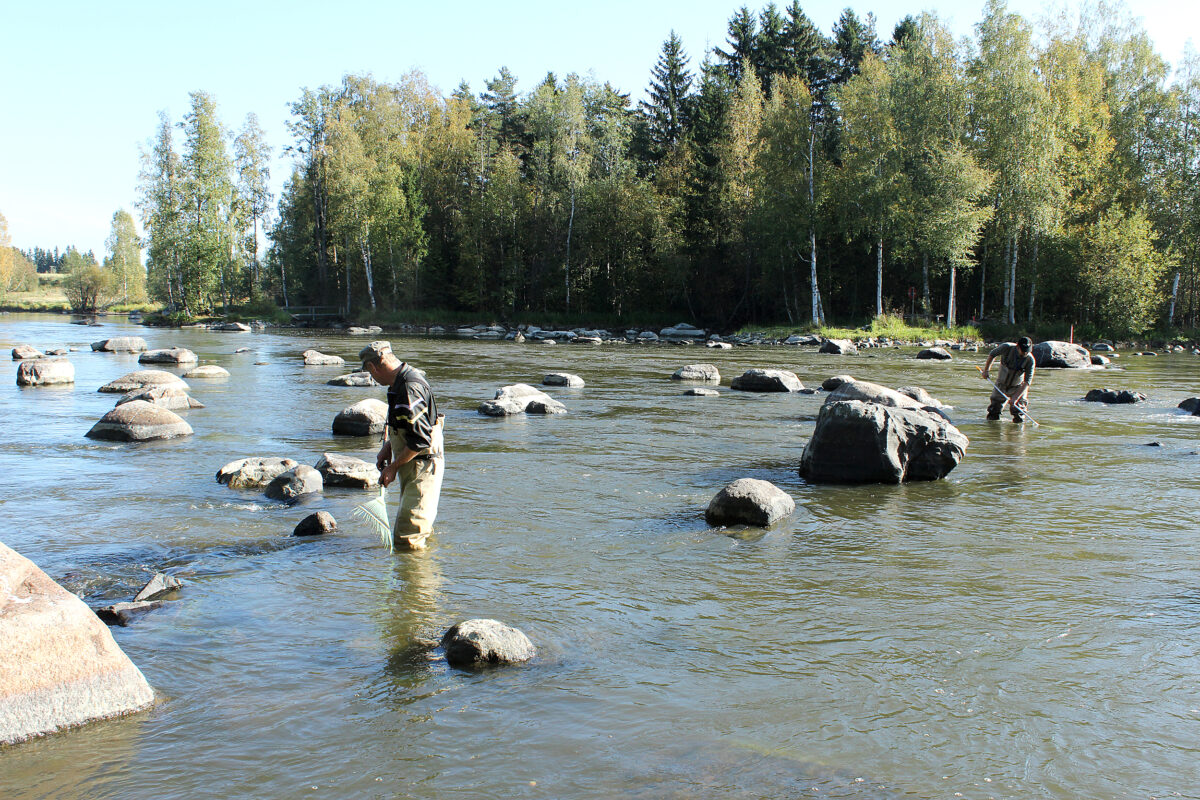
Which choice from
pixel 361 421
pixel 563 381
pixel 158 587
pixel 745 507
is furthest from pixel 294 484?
pixel 563 381

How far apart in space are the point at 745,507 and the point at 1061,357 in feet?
84.0

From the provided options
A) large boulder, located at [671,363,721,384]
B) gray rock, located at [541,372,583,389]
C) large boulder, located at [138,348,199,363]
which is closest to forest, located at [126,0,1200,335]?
large boulder, located at [671,363,721,384]

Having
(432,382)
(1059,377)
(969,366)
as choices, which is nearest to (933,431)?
(432,382)

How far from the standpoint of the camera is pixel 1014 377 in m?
16.2

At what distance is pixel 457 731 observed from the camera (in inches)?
182

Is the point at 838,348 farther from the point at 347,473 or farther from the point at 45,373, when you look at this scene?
the point at 347,473

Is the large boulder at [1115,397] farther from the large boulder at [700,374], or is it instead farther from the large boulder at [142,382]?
the large boulder at [142,382]

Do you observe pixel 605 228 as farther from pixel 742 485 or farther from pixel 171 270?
pixel 742 485

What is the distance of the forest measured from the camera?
41.2m

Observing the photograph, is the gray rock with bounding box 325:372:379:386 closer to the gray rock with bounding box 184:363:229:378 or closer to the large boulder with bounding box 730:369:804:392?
the gray rock with bounding box 184:363:229:378

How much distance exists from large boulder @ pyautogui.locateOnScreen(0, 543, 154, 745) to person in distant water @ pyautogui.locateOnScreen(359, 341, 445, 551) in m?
3.03

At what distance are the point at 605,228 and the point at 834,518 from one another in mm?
49285

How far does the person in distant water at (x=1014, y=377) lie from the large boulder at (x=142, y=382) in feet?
55.8

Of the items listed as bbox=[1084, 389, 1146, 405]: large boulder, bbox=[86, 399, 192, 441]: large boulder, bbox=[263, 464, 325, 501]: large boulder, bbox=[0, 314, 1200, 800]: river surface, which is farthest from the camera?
bbox=[1084, 389, 1146, 405]: large boulder
